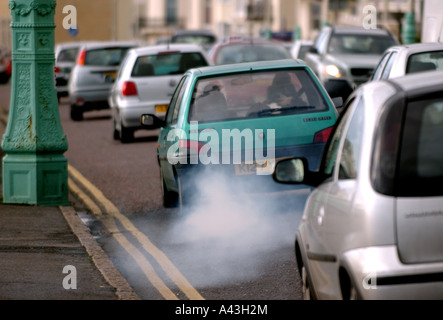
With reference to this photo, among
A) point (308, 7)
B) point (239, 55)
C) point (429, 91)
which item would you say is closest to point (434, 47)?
point (429, 91)

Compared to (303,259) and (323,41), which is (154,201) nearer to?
(303,259)

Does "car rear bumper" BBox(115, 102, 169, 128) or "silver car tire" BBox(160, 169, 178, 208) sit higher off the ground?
"silver car tire" BBox(160, 169, 178, 208)

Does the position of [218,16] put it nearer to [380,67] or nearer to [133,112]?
[133,112]

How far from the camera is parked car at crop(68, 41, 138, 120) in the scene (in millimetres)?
27703

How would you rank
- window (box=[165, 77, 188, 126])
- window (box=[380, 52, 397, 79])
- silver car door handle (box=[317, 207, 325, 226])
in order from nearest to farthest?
silver car door handle (box=[317, 207, 325, 226]), window (box=[165, 77, 188, 126]), window (box=[380, 52, 397, 79])

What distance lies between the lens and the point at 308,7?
285 feet

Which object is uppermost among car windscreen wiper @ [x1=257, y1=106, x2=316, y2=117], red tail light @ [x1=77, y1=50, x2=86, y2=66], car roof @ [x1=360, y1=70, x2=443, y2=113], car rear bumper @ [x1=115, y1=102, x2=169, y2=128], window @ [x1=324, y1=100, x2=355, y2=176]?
car roof @ [x1=360, y1=70, x2=443, y2=113]

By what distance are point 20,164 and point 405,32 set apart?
2261 cm

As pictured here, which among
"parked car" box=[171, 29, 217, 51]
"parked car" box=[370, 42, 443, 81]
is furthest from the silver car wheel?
"parked car" box=[171, 29, 217, 51]

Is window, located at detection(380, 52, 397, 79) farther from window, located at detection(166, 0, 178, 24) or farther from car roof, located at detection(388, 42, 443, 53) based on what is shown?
window, located at detection(166, 0, 178, 24)

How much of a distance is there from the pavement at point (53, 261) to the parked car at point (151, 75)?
821 centimetres

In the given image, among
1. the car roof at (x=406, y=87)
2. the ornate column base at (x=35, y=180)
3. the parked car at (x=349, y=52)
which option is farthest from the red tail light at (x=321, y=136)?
the parked car at (x=349, y=52)

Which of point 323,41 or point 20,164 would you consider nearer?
point 20,164
